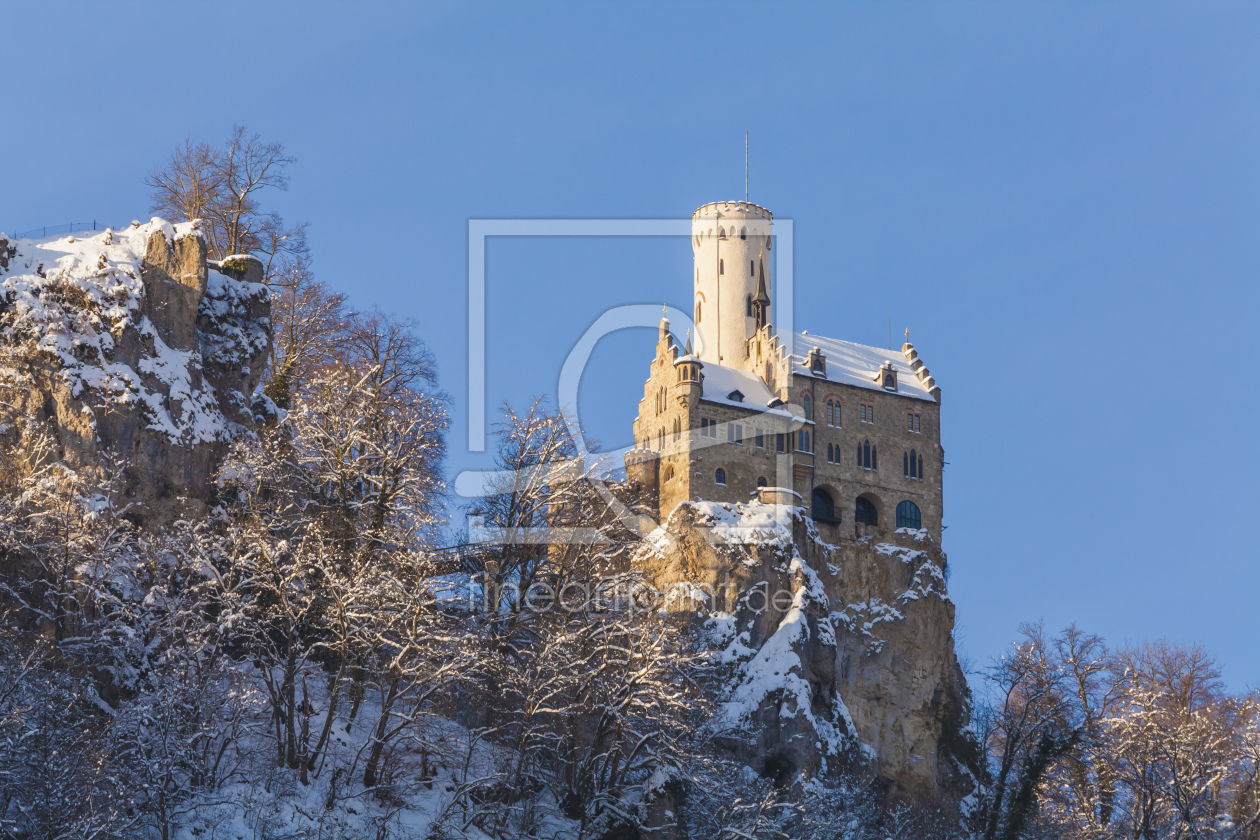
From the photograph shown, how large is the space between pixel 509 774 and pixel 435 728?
8.71ft

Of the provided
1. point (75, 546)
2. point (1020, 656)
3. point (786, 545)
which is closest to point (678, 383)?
point (786, 545)

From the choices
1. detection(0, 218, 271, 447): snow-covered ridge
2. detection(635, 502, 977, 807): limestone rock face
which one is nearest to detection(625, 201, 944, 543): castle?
detection(635, 502, 977, 807): limestone rock face

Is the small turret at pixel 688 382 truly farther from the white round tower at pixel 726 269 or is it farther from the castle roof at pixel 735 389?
the white round tower at pixel 726 269

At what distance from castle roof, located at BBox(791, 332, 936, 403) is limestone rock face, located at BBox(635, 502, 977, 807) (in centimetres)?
844

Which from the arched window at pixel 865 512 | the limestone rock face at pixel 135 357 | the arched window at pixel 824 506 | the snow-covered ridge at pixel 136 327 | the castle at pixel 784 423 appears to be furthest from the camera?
the arched window at pixel 865 512

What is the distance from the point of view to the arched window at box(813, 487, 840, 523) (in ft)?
249

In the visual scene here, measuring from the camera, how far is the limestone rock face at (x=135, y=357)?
144 ft

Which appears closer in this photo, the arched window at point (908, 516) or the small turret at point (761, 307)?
the arched window at point (908, 516)

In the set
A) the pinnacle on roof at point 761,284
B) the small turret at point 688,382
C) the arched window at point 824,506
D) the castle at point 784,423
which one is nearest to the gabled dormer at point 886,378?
the castle at point 784,423

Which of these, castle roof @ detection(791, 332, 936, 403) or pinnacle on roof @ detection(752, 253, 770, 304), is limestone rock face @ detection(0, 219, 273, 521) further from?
pinnacle on roof @ detection(752, 253, 770, 304)

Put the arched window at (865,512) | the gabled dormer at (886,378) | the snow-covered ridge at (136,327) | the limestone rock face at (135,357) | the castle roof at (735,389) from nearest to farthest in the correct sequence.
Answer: the limestone rock face at (135,357) → the snow-covered ridge at (136,327) → the castle roof at (735,389) → the arched window at (865,512) → the gabled dormer at (886,378)

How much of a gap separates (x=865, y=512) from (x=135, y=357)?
43.1 m

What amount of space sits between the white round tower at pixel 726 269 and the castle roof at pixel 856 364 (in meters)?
4.18

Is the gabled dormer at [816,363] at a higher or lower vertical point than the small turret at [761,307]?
lower
